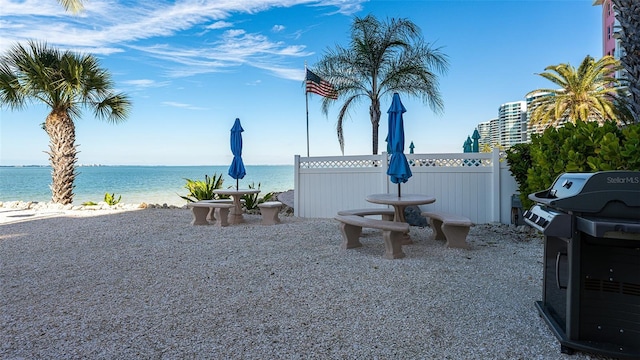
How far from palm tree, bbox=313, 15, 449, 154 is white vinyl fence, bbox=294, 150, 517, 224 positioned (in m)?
2.75

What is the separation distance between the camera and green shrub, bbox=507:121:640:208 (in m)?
3.60

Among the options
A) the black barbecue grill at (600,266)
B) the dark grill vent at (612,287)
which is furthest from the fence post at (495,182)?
the dark grill vent at (612,287)

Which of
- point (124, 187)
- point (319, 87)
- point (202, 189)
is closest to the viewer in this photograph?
point (202, 189)

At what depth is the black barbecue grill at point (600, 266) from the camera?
72.9 inches

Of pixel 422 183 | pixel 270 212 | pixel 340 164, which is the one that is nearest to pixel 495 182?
pixel 422 183

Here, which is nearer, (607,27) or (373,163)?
(373,163)

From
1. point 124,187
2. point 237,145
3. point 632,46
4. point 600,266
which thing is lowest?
point 124,187

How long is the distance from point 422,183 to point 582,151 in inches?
123

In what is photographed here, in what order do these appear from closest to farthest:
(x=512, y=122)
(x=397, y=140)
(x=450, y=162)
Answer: (x=397, y=140) → (x=450, y=162) → (x=512, y=122)

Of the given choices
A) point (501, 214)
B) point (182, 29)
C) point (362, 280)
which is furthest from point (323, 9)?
point (362, 280)

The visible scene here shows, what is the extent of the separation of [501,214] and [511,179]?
742 mm

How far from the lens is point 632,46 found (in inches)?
198

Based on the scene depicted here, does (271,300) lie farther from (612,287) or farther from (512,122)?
(512,122)

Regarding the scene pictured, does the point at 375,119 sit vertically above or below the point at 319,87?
below
